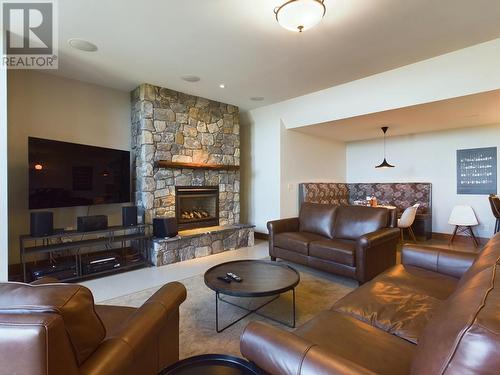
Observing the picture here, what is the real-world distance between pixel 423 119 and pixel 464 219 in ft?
6.55

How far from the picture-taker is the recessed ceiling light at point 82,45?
2.87m

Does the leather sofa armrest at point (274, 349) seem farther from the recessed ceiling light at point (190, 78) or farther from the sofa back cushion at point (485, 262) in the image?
the recessed ceiling light at point (190, 78)

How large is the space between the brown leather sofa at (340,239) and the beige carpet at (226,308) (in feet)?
0.79

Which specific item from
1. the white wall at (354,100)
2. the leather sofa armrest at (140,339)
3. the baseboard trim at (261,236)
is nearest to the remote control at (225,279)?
the leather sofa armrest at (140,339)

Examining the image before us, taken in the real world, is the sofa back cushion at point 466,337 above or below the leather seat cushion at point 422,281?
above

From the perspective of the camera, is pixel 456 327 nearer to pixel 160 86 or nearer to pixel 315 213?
pixel 315 213

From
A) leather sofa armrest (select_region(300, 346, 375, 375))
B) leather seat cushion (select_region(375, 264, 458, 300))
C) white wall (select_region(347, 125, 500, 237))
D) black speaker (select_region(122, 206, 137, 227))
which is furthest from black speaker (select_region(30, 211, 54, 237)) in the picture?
white wall (select_region(347, 125, 500, 237))

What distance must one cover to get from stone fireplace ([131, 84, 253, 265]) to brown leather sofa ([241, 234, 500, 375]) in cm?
298

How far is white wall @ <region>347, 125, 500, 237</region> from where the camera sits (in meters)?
4.95

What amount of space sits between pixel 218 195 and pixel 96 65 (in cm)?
268

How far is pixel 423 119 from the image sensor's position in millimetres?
4371

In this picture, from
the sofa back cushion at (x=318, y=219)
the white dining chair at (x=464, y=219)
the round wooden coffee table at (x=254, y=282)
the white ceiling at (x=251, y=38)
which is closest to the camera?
the round wooden coffee table at (x=254, y=282)

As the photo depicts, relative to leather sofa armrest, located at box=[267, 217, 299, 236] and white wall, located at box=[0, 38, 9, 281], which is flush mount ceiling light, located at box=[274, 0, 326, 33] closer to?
leather sofa armrest, located at box=[267, 217, 299, 236]

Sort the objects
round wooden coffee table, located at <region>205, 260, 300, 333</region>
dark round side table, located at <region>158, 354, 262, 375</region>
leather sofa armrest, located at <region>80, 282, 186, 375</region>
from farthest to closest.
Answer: round wooden coffee table, located at <region>205, 260, 300, 333</region> → dark round side table, located at <region>158, 354, 262, 375</region> → leather sofa armrest, located at <region>80, 282, 186, 375</region>
